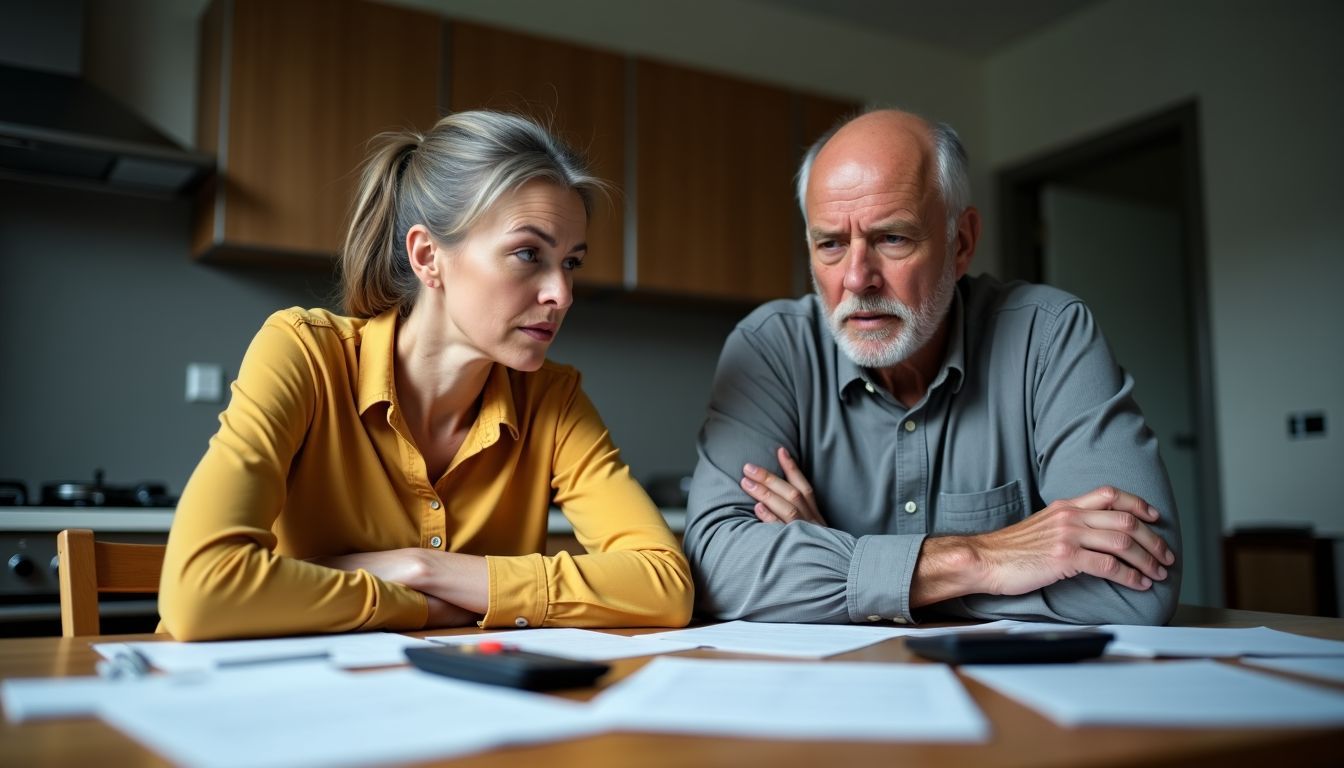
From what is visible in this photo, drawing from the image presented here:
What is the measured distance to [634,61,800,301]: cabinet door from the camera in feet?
10.6

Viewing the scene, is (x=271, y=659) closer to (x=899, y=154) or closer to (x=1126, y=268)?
(x=899, y=154)

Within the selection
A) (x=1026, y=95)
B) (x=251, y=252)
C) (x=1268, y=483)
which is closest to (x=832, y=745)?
(x=251, y=252)

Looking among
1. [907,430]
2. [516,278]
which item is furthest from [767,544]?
[516,278]

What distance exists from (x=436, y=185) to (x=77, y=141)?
143 centimetres

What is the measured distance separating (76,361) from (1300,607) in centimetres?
344

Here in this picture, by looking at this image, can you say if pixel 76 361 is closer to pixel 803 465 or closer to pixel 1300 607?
pixel 803 465

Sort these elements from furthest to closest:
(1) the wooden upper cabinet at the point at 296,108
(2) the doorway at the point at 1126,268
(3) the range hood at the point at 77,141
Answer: (2) the doorway at the point at 1126,268, (1) the wooden upper cabinet at the point at 296,108, (3) the range hood at the point at 77,141

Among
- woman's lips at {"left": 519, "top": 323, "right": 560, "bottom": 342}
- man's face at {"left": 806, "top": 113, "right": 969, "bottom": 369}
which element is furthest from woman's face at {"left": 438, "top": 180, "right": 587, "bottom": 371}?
man's face at {"left": 806, "top": 113, "right": 969, "bottom": 369}

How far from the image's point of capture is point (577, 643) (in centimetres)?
94

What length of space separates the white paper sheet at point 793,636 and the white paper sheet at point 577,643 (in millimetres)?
38

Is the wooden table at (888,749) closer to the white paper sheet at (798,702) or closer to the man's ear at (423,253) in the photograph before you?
the white paper sheet at (798,702)

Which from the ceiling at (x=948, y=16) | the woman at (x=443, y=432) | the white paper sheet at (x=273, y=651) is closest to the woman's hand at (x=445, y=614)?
the woman at (x=443, y=432)

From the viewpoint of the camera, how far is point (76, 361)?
8.77ft

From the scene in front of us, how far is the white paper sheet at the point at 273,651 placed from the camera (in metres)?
0.78
